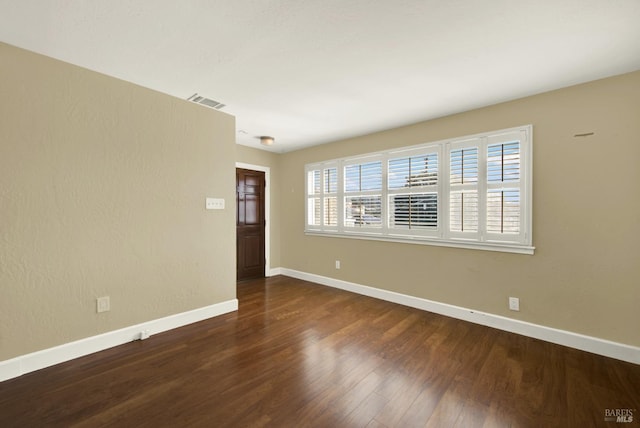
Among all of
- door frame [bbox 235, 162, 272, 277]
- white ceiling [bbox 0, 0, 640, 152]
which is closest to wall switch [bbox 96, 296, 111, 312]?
white ceiling [bbox 0, 0, 640, 152]

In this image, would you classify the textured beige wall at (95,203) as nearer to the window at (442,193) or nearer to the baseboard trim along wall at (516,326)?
the window at (442,193)

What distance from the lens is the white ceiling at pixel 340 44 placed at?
1.57m

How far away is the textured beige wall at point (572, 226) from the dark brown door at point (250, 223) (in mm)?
3149

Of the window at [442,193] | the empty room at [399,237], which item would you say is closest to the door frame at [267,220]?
the window at [442,193]

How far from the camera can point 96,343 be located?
7.64 ft

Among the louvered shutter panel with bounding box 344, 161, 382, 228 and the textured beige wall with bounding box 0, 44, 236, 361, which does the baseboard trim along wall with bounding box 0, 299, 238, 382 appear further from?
the louvered shutter panel with bounding box 344, 161, 382, 228

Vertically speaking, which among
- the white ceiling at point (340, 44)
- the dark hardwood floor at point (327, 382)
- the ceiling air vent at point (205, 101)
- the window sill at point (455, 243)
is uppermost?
the ceiling air vent at point (205, 101)

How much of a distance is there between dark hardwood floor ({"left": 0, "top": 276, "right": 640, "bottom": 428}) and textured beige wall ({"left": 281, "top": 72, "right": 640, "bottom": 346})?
14.1 inches

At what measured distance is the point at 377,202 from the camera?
3.95 meters

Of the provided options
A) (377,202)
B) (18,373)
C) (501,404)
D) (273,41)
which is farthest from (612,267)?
(18,373)

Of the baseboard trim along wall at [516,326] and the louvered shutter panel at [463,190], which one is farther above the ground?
the louvered shutter panel at [463,190]

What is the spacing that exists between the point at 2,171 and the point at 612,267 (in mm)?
5090

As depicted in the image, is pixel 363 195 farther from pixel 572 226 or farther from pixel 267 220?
pixel 572 226

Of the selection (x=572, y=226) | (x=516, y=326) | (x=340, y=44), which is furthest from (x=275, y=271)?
(x=572, y=226)
